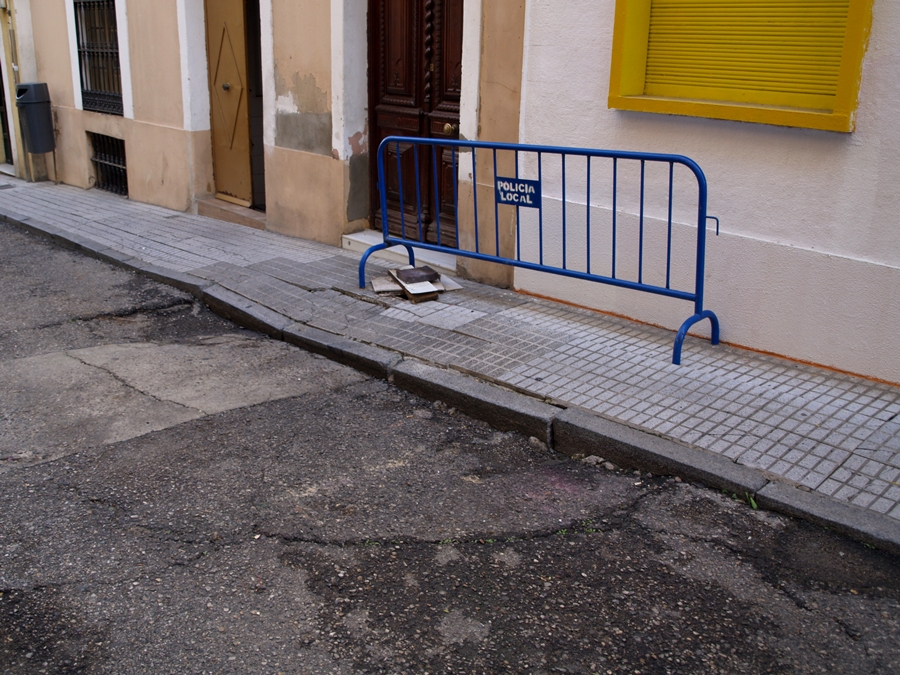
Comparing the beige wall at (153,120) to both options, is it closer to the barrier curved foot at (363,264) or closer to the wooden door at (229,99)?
the wooden door at (229,99)

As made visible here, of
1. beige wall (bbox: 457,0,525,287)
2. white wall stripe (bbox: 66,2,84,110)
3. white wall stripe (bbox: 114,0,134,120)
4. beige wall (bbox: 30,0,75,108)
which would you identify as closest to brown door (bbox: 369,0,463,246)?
beige wall (bbox: 457,0,525,287)

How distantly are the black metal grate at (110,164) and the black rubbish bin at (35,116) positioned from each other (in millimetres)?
909

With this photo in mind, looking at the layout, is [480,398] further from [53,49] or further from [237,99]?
[53,49]

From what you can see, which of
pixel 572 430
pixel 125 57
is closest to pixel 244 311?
pixel 572 430

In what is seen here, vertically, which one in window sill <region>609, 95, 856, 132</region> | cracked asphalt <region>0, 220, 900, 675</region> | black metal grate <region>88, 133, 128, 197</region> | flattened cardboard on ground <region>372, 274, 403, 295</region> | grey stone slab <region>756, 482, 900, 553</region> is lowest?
cracked asphalt <region>0, 220, 900, 675</region>

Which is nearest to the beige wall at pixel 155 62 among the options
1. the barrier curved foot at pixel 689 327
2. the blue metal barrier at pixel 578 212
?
the blue metal barrier at pixel 578 212

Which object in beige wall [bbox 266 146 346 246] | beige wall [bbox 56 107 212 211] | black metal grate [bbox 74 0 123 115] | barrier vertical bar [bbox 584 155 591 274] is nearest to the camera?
barrier vertical bar [bbox 584 155 591 274]

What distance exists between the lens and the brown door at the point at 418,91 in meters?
7.54

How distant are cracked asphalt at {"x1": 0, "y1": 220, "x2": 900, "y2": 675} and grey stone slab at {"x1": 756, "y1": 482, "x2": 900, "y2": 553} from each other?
0.19 feet

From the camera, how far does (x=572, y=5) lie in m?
6.02

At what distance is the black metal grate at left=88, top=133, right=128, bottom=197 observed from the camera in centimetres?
1209

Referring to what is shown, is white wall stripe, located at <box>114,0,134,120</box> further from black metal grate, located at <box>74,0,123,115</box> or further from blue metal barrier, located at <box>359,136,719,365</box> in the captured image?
blue metal barrier, located at <box>359,136,719,365</box>

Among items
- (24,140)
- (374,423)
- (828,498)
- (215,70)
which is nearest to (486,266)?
(374,423)

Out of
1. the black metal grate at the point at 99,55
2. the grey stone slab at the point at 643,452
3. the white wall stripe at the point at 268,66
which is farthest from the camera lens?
the black metal grate at the point at 99,55
